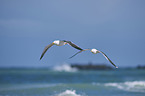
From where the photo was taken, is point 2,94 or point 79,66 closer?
point 2,94

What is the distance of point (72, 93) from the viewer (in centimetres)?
1838

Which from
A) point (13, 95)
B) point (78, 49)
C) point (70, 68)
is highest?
point (70, 68)

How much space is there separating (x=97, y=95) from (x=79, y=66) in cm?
7230

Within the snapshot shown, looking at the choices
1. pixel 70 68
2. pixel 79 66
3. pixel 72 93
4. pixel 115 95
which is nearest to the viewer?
pixel 115 95

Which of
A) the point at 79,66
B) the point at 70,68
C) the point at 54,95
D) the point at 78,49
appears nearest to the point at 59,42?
the point at 78,49

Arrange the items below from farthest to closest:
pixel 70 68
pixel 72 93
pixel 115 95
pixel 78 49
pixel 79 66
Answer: pixel 79 66
pixel 70 68
pixel 72 93
pixel 115 95
pixel 78 49

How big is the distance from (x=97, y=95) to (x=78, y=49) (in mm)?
6024

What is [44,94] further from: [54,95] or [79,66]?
[79,66]

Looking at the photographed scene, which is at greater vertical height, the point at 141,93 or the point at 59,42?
the point at 59,42

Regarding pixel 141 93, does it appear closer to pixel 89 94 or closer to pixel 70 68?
pixel 89 94

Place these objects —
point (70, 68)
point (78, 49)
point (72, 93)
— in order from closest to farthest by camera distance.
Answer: point (78, 49) < point (72, 93) < point (70, 68)

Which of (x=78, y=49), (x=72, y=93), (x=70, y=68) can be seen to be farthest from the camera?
(x=70, y=68)

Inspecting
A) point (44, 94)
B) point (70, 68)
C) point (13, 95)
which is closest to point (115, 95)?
point (44, 94)

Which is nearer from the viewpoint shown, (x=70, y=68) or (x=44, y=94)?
(x=44, y=94)
